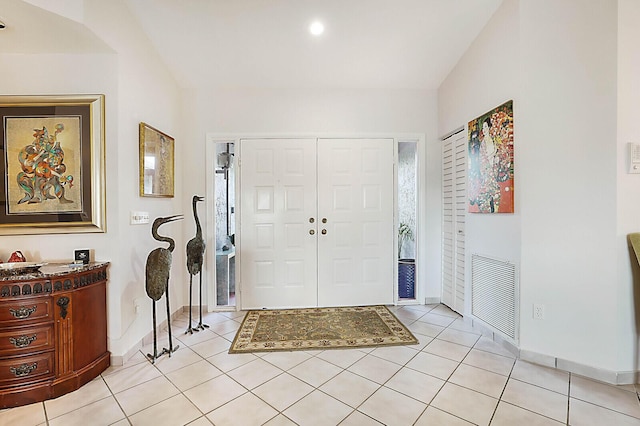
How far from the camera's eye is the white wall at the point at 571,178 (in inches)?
81.5

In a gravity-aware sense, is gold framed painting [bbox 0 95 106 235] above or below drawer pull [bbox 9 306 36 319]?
above

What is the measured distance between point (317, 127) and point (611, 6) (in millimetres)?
2582

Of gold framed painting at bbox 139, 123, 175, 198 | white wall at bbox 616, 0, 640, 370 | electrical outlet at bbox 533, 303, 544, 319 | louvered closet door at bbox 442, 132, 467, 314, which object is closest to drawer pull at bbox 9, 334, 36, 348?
gold framed painting at bbox 139, 123, 175, 198

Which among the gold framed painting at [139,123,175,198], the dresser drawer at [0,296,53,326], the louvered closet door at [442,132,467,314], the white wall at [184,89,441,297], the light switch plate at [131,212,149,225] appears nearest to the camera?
the dresser drawer at [0,296,53,326]

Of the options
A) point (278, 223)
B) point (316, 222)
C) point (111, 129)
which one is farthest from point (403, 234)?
point (111, 129)

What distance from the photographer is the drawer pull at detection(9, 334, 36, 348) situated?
1916mm

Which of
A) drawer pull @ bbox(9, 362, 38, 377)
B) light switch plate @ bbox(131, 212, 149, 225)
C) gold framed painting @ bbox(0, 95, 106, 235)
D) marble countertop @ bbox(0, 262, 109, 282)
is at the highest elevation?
gold framed painting @ bbox(0, 95, 106, 235)

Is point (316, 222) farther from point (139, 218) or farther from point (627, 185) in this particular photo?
point (627, 185)

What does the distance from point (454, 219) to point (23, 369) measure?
152 inches

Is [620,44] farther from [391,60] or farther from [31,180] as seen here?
[31,180]

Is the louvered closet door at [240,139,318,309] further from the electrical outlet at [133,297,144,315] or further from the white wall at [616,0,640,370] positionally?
the white wall at [616,0,640,370]

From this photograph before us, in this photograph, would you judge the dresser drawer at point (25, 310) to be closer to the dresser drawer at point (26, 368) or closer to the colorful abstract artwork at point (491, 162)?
the dresser drawer at point (26, 368)

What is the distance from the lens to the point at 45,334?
1.98 meters

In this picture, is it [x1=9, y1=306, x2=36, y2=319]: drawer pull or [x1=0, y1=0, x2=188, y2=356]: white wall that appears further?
[x1=0, y1=0, x2=188, y2=356]: white wall
